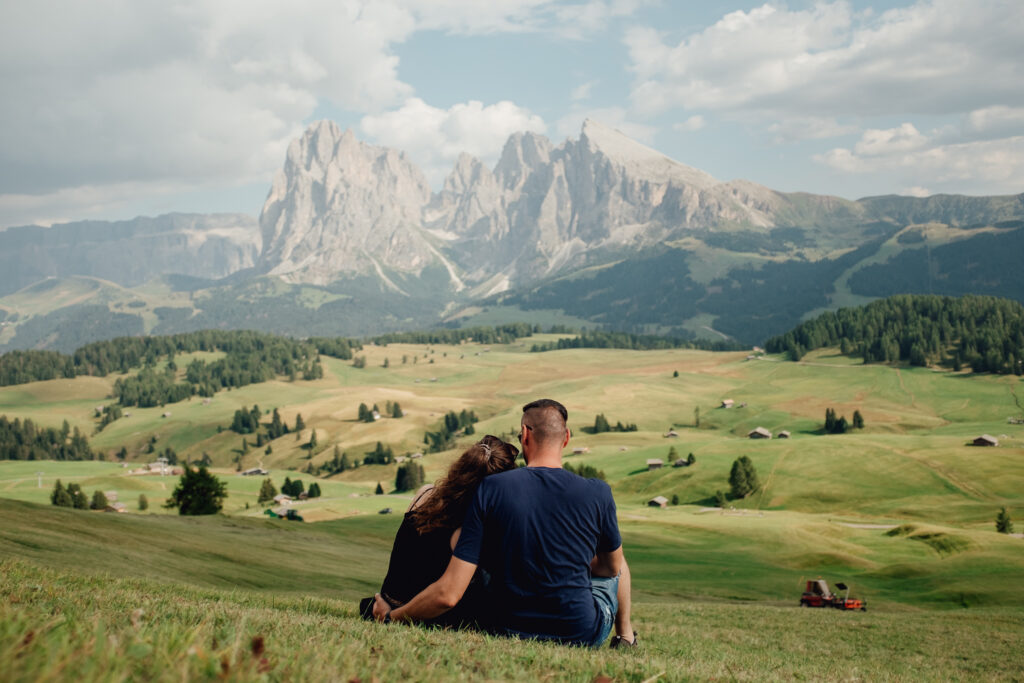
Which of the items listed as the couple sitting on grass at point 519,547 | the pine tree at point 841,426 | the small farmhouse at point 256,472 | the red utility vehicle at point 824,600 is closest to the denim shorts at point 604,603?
the couple sitting on grass at point 519,547

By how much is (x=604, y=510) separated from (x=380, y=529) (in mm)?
87215

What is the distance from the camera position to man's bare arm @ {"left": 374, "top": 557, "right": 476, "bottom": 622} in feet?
29.8

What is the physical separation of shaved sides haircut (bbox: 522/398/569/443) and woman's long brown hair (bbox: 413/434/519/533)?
1.46 ft

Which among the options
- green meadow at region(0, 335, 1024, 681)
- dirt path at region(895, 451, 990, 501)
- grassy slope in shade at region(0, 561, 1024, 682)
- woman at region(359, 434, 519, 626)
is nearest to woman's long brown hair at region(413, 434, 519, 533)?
woman at region(359, 434, 519, 626)

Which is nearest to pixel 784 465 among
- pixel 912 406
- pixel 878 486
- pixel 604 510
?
pixel 878 486

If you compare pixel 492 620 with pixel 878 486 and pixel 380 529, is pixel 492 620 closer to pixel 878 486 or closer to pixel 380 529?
pixel 380 529

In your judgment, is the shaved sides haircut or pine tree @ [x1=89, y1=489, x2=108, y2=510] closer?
the shaved sides haircut

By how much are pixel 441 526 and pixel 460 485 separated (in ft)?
2.03

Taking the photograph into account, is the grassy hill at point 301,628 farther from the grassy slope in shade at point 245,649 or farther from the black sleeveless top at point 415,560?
the black sleeveless top at point 415,560

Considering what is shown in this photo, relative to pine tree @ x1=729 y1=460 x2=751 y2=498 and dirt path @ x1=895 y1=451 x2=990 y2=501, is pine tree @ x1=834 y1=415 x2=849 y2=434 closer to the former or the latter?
dirt path @ x1=895 y1=451 x2=990 y2=501

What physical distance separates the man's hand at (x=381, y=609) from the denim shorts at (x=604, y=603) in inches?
119

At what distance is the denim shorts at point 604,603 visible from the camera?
9766mm

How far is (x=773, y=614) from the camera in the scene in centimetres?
3631

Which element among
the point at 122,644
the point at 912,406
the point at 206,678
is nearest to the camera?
the point at 206,678
